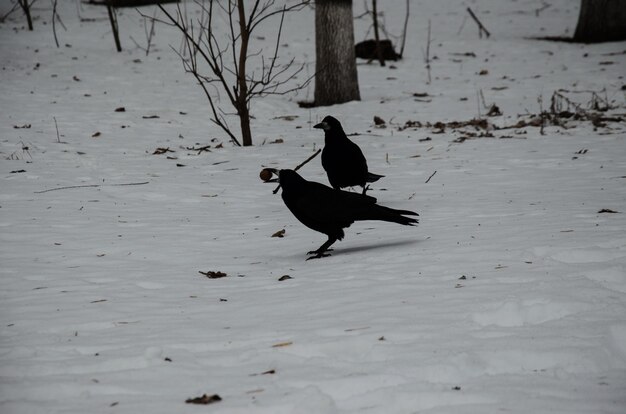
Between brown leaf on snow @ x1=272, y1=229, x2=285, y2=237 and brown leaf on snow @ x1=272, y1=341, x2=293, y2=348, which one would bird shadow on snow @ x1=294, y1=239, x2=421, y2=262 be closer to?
brown leaf on snow @ x1=272, y1=229, x2=285, y2=237

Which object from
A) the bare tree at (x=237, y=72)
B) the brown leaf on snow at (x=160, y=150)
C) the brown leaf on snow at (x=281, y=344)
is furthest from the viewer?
the brown leaf on snow at (x=160, y=150)

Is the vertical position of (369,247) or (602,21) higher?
(602,21)

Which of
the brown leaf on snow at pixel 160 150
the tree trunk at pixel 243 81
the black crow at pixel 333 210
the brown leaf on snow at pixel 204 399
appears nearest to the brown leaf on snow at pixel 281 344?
the brown leaf on snow at pixel 204 399

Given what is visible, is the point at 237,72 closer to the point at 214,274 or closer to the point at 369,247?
the point at 369,247

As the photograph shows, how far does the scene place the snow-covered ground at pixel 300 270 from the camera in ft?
7.02

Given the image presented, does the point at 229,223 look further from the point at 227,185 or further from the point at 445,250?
the point at 445,250

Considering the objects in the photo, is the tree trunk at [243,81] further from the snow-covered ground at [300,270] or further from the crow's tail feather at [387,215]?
the crow's tail feather at [387,215]

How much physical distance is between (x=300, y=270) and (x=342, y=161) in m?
2.01

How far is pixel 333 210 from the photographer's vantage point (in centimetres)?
412

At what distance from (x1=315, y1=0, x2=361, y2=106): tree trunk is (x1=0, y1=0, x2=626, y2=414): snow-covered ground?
0.47 m

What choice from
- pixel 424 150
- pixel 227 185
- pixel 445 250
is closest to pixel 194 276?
pixel 445 250

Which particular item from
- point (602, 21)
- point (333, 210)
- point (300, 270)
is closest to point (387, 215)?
point (333, 210)

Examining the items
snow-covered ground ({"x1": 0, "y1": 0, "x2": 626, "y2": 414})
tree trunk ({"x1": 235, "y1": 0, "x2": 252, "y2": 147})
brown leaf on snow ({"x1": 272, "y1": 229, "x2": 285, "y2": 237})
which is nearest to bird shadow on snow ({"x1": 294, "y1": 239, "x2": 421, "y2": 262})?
snow-covered ground ({"x1": 0, "y1": 0, "x2": 626, "y2": 414})

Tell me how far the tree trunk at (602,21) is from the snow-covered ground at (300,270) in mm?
5645
